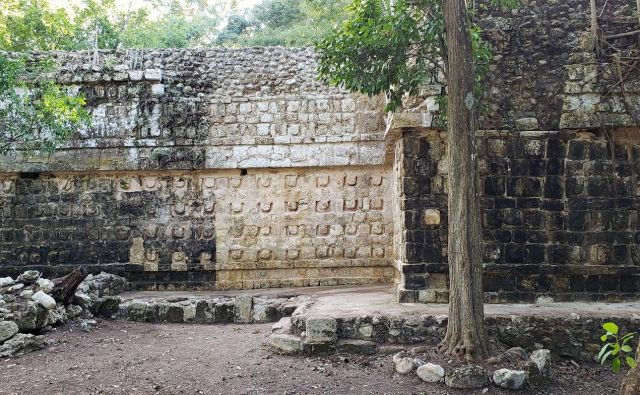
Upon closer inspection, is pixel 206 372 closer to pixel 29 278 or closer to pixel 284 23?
pixel 29 278

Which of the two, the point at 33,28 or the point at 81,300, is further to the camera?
the point at 33,28

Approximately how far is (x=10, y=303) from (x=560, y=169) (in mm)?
7403

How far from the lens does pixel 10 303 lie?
7039 millimetres

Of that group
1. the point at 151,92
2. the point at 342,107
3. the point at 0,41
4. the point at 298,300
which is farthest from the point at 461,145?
the point at 0,41

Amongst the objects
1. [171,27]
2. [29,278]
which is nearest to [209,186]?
[29,278]

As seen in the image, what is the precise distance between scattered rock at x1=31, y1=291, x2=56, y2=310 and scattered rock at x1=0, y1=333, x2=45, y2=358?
583 millimetres

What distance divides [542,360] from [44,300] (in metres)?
6.04

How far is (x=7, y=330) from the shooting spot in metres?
6.48

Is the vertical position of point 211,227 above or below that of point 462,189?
below

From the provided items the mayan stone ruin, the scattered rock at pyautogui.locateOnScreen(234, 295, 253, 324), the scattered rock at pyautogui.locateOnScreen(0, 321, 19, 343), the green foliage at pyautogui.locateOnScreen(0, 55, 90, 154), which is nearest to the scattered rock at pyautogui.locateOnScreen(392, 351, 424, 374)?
the scattered rock at pyautogui.locateOnScreen(234, 295, 253, 324)

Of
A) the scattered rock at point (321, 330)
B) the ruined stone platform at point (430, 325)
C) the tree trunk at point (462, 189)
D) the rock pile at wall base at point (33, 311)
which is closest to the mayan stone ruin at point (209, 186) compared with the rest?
the rock pile at wall base at point (33, 311)

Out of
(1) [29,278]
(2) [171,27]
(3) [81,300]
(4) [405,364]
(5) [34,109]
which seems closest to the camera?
(4) [405,364]

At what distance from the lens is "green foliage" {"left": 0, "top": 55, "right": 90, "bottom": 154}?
868 centimetres

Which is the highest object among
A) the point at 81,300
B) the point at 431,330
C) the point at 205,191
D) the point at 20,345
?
the point at 205,191
